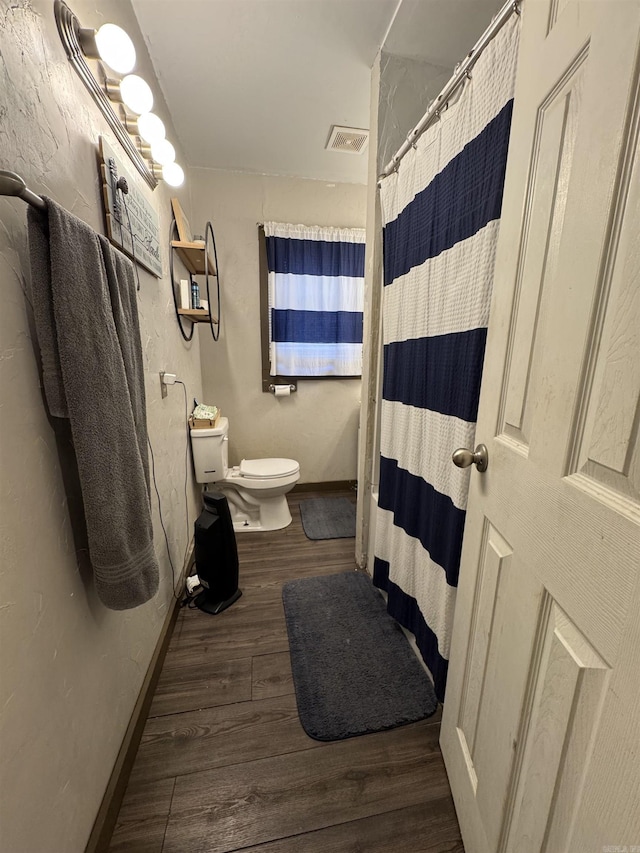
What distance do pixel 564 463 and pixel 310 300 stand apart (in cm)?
232

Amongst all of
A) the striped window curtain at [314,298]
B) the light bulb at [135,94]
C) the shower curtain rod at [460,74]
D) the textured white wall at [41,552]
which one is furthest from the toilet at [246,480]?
the shower curtain rod at [460,74]

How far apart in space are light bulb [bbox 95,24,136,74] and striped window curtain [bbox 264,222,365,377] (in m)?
1.65

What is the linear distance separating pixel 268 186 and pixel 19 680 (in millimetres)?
2835

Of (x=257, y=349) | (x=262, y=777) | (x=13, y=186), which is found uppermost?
(x=13, y=186)

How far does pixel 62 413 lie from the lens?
61cm

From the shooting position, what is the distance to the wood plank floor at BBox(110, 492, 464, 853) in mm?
823

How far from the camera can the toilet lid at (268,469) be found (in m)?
2.14

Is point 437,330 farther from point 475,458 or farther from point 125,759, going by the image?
point 125,759

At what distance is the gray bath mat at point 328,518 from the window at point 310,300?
1051 mm

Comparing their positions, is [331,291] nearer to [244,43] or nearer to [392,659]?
[244,43]

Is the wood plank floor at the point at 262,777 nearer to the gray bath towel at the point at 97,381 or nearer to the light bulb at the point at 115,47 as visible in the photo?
the gray bath towel at the point at 97,381

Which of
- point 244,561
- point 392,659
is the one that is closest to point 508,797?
point 392,659

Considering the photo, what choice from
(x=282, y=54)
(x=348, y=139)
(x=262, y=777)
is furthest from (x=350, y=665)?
(x=348, y=139)

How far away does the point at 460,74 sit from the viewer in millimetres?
902
